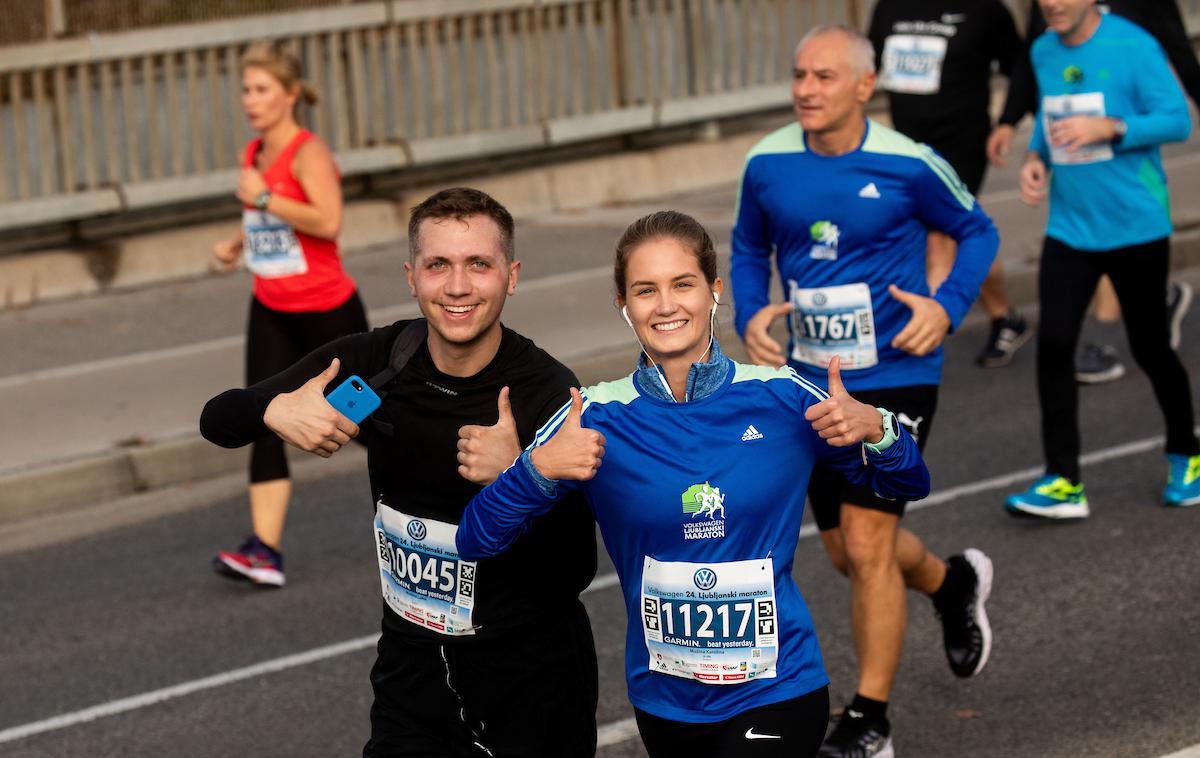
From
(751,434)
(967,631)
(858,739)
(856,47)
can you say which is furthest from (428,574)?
(856,47)

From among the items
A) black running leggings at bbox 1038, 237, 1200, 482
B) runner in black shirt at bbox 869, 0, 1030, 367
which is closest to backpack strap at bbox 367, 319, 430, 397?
black running leggings at bbox 1038, 237, 1200, 482

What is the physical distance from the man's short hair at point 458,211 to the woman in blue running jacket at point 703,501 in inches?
13.3

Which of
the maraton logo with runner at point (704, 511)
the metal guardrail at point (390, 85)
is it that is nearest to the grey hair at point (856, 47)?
the maraton logo with runner at point (704, 511)

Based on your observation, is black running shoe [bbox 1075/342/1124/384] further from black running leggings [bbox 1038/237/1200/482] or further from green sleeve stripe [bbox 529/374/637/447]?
green sleeve stripe [bbox 529/374/637/447]

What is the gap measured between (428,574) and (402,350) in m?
0.50

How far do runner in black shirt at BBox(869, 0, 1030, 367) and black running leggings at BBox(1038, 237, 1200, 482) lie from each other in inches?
116

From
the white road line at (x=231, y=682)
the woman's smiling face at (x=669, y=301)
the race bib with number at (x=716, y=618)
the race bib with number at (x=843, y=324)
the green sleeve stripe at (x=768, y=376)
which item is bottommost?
the white road line at (x=231, y=682)

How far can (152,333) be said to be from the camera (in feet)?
39.7

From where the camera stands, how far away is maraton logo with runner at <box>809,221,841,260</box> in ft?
19.4

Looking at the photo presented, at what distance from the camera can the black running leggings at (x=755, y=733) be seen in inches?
153

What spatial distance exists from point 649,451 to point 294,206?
3985mm

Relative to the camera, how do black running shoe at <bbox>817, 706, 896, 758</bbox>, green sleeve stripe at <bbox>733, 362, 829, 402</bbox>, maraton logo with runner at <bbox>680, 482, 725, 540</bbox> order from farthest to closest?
black running shoe at <bbox>817, 706, 896, 758</bbox> → green sleeve stripe at <bbox>733, 362, 829, 402</bbox> → maraton logo with runner at <bbox>680, 482, 725, 540</bbox>

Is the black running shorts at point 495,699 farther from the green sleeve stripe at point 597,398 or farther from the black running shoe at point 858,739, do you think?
the black running shoe at point 858,739

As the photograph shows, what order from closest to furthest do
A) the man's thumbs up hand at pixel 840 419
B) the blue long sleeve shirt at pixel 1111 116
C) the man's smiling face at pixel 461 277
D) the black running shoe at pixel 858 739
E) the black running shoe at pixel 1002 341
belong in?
the man's thumbs up hand at pixel 840 419 → the man's smiling face at pixel 461 277 → the black running shoe at pixel 858 739 → the blue long sleeve shirt at pixel 1111 116 → the black running shoe at pixel 1002 341
